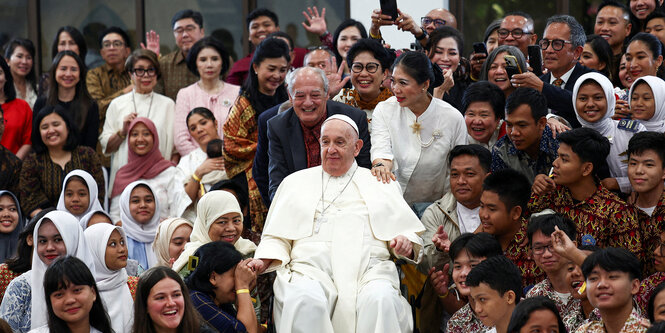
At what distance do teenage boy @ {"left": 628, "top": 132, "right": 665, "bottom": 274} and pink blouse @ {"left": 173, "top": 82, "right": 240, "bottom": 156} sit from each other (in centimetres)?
369

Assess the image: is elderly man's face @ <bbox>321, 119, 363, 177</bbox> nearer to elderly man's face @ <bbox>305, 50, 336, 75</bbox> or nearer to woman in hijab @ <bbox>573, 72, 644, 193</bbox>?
woman in hijab @ <bbox>573, 72, 644, 193</bbox>

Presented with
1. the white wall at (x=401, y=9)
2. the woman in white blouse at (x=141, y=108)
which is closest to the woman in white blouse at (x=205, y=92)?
the woman in white blouse at (x=141, y=108)

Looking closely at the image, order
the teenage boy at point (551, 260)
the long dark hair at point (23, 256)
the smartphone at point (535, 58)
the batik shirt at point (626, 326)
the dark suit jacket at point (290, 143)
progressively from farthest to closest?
the smartphone at point (535, 58), the dark suit jacket at point (290, 143), the long dark hair at point (23, 256), the teenage boy at point (551, 260), the batik shirt at point (626, 326)

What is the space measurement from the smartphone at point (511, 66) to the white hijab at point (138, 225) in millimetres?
2740

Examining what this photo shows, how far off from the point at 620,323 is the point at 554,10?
5.90m

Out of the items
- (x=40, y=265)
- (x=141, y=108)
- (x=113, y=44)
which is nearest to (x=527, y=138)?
(x=40, y=265)

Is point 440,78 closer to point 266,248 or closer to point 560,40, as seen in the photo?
point 560,40

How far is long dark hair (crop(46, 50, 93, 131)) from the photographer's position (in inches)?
349

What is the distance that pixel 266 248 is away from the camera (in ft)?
21.0

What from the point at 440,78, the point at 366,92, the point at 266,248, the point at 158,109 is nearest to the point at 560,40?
the point at 440,78

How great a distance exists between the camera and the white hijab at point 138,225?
7711 millimetres

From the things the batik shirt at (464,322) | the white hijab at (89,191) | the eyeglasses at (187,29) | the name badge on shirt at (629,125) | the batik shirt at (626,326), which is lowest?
the batik shirt at (464,322)

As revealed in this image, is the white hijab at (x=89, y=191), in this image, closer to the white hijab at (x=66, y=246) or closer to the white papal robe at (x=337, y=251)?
the white hijab at (x=66, y=246)

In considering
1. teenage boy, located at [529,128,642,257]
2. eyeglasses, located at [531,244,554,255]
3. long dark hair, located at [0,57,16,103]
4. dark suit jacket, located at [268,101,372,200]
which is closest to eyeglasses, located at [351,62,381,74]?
dark suit jacket, located at [268,101,372,200]
